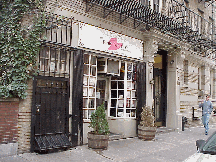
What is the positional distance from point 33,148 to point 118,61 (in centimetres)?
477

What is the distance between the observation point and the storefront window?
1002cm

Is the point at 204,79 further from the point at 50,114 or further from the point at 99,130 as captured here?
the point at 50,114

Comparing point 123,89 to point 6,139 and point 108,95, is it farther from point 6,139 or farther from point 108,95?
point 6,139

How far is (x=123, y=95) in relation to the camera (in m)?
10.1

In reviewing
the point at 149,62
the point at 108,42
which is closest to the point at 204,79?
the point at 149,62

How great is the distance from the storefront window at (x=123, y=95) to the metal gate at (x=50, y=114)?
2920mm

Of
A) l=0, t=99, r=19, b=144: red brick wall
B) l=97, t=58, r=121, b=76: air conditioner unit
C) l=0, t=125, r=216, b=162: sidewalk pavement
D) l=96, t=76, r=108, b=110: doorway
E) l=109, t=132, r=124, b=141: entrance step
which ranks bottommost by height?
l=0, t=125, r=216, b=162: sidewalk pavement

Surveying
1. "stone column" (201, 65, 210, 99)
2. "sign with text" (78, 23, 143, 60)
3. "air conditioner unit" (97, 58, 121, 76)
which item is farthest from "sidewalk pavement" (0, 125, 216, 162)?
"stone column" (201, 65, 210, 99)

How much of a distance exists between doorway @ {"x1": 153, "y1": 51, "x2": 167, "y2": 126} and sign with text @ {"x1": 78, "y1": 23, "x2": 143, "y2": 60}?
3.09 meters

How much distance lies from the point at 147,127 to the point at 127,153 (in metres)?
2.35

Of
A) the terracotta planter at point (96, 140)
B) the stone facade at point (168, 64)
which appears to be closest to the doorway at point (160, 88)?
the stone facade at point (168, 64)

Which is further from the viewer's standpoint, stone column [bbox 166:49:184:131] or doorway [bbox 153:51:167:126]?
doorway [bbox 153:51:167:126]

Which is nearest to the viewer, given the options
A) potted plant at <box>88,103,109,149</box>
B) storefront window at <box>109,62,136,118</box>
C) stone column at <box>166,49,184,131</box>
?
potted plant at <box>88,103,109,149</box>

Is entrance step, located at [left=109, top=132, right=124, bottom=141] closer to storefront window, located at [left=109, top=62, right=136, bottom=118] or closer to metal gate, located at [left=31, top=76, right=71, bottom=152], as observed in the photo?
storefront window, located at [left=109, top=62, right=136, bottom=118]
